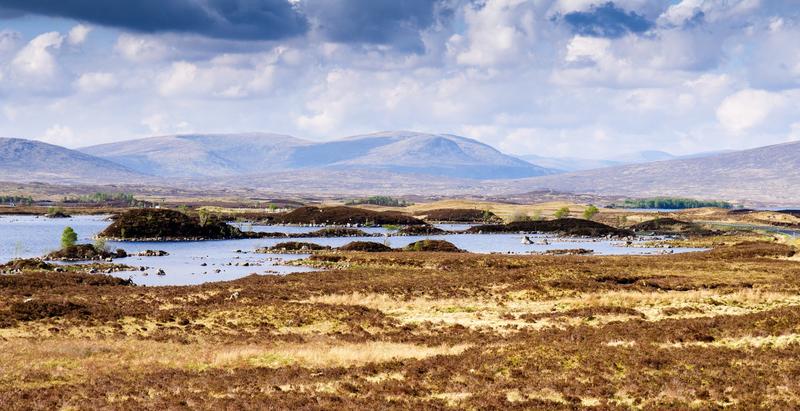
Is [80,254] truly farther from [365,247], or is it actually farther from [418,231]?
[418,231]

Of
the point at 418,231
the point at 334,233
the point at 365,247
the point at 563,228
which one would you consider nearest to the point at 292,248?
the point at 365,247

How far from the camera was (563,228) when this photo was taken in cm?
18675

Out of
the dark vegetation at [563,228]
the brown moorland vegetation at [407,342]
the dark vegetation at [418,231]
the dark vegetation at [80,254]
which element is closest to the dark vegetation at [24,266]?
the brown moorland vegetation at [407,342]

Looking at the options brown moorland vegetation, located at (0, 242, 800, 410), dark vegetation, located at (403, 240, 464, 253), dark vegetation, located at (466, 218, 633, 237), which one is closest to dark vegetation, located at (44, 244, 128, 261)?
brown moorland vegetation, located at (0, 242, 800, 410)

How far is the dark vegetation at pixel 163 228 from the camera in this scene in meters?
144

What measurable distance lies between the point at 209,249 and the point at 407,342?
87.5 meters

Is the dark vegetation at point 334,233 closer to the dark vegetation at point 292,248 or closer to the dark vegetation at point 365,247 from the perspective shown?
the dark vegetation at point 292,248

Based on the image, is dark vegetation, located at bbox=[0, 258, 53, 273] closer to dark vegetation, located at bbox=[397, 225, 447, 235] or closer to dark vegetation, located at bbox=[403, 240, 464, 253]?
dark vegetation, located at bbox=[403, 240, 464, 253]

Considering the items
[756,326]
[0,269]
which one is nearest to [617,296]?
[756,326]

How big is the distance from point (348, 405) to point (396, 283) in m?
41.5

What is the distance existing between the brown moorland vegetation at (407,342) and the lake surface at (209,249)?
1594 centimetres

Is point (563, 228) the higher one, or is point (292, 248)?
point (292, 248)

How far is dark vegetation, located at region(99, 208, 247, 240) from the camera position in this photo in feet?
472

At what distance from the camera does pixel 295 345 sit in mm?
40250
